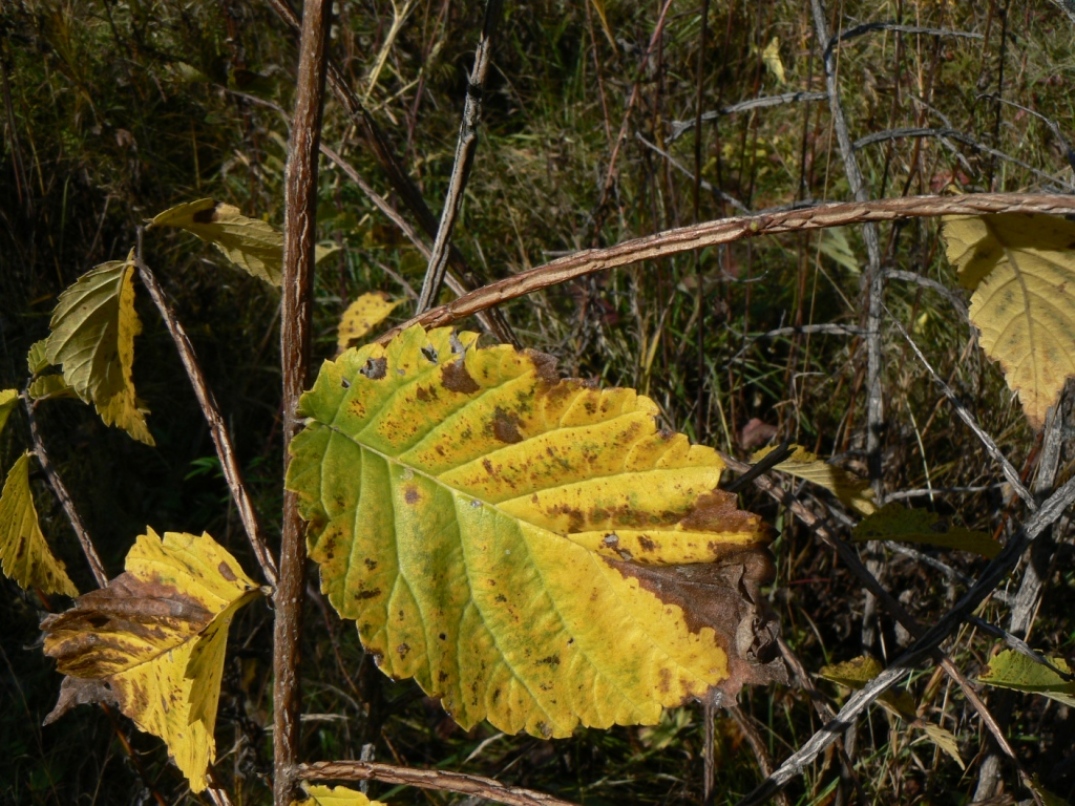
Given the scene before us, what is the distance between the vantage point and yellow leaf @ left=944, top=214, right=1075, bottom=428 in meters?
0.55

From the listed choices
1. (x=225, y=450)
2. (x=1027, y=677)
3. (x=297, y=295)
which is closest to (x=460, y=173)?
(x=297, y=295)

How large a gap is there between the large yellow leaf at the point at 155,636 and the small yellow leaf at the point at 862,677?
0.58 meters

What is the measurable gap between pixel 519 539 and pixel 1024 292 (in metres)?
0.34

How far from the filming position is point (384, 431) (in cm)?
51

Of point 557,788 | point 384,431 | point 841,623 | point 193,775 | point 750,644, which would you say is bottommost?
point 557,788

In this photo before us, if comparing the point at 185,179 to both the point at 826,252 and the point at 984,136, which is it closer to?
the point at 826,252

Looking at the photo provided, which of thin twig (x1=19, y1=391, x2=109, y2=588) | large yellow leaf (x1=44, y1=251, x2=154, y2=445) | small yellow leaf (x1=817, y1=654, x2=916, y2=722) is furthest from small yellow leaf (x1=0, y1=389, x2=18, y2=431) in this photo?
small yellow leaf (x1=817, y1=654, x2=916, y2=722)

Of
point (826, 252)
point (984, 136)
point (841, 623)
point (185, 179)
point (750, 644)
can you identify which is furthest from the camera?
point (185, 179)

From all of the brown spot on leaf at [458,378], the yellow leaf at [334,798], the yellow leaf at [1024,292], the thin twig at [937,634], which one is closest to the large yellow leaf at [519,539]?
the brown spot on leaf at [458,378]

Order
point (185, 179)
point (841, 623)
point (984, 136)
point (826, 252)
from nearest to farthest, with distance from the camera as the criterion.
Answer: point (841, 623), point (984, 136), point (826, 252), point (185, 179)

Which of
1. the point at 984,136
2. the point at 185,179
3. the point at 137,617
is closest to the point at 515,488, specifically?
the point at 137,617

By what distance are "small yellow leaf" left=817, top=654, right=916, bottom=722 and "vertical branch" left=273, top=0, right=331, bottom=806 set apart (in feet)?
1.84

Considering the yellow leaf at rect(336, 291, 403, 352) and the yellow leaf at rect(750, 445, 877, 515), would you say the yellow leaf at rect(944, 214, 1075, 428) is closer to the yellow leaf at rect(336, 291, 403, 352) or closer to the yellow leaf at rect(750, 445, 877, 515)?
the yellow leaf at rect(750, 445, 877, 515)

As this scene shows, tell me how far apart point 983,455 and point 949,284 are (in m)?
0.73
